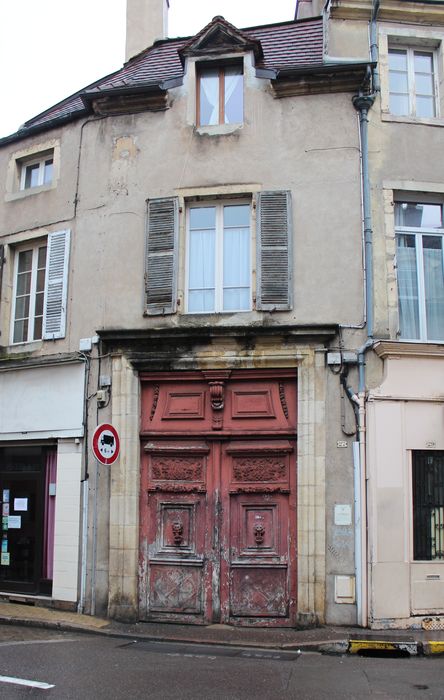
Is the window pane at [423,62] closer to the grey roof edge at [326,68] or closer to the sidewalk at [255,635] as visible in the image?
the grey roof edge at [326,68]

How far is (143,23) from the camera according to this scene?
14211mm

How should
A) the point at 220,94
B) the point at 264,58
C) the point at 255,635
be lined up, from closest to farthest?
1. the point at 255,635
2. the point at 220,94
3. the point at 264,58

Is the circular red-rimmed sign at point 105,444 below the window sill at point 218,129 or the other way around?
below

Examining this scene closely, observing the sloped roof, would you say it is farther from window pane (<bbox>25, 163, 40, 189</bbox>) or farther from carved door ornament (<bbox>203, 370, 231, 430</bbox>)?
carved door ornament (<bbox>203, 370, 231, 430</bbox>)

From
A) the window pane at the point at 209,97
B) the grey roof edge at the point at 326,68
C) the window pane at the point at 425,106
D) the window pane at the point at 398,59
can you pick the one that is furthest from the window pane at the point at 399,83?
the window pane at the point at 209,97

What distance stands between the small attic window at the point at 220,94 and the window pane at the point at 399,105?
2.13 m

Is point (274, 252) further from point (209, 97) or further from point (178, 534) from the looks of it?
point (178, 534)

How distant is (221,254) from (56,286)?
103 inches

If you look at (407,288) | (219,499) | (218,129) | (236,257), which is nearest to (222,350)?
(236,257)

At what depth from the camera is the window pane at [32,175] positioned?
40.9ft

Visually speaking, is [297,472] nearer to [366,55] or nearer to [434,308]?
[434,308]

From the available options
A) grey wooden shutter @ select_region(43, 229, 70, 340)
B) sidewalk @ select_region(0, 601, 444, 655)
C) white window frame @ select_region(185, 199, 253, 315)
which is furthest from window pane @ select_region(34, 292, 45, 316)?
sidewalk @ select_region(0, 601, 444, 655)

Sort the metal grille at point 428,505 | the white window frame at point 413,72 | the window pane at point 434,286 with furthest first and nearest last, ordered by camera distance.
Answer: the white window frame at point 413,72 < the window pane at point 434,286 < the metal grille at point 428,505

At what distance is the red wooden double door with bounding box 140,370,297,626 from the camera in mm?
9797
